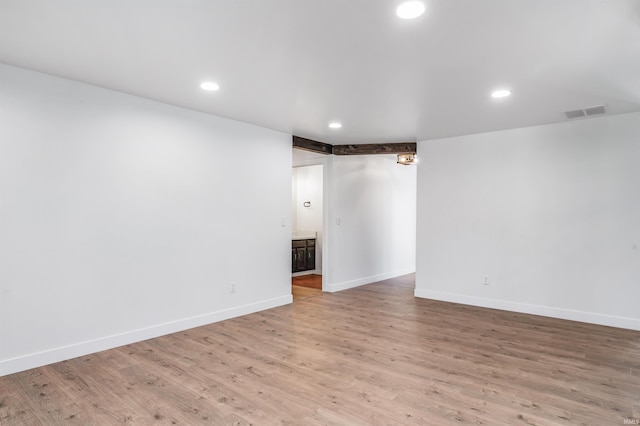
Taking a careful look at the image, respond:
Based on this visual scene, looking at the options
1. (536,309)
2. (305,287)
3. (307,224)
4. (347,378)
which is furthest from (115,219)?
(536,309)

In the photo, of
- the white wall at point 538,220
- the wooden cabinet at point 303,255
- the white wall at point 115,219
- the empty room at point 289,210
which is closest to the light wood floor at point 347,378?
the empty room at point 289,210

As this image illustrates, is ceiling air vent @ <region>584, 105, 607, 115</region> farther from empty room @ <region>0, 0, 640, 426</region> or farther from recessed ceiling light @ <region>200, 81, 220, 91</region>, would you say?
recessed ceiling light @ <region>200, 81, 220, 91</region>

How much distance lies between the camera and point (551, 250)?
4.71m

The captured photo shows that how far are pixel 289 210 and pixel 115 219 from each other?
2401mm

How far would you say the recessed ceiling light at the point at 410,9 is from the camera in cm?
202

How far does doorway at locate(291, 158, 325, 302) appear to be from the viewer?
764cm

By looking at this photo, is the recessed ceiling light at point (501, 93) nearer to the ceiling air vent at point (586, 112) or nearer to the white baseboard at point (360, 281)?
the ceiling air vent at point (586, 112)

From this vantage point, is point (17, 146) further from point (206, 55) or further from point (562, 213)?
point (562, 213)

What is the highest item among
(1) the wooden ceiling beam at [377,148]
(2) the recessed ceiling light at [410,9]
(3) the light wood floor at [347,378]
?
(2) the recessed ceiling light at [410,9]

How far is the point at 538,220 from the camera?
482 cm

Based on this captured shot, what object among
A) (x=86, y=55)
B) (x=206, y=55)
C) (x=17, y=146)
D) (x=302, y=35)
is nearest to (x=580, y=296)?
(x=302, y=35)

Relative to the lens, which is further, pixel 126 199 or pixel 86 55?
pixel 126 199

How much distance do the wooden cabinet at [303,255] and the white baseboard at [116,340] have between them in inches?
101

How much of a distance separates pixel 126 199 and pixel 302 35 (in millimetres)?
2437
